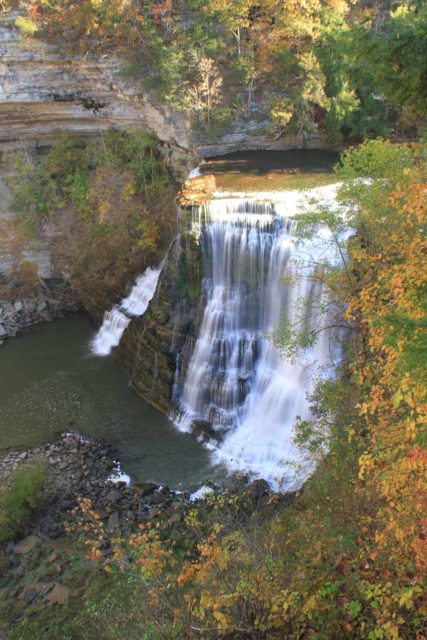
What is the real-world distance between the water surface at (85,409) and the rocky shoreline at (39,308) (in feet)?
3.45

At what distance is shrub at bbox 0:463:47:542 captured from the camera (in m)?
12.1

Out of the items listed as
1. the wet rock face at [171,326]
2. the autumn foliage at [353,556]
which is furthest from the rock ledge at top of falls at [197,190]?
the autumn foliage at [353,556]

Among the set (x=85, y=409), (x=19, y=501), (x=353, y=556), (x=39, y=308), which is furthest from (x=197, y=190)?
(x=353, y=556)

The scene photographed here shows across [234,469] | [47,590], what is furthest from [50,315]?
[47,590]

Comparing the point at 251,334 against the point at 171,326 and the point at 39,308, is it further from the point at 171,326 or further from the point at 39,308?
the point at 39,308

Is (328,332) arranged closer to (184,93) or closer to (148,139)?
(184,93)

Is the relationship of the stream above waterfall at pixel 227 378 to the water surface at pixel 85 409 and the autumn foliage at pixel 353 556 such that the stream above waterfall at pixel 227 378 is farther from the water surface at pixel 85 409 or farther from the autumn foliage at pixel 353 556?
the autumn foliage at pixel 353 556

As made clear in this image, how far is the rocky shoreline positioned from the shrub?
37.7 ft

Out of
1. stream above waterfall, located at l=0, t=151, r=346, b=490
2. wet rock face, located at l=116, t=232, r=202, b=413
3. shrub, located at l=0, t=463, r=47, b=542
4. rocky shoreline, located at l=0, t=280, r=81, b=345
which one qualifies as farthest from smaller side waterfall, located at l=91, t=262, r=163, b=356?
shrub, located at l=0, t=463, r=47, b=542

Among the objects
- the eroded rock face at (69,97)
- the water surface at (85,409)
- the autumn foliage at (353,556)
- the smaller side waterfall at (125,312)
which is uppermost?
the eroded rock face at (69,97)

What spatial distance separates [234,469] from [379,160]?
918 cm

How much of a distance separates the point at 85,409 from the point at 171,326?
14.1 feet

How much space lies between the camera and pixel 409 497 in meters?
6.56

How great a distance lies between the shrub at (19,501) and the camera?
12109 millimetres
